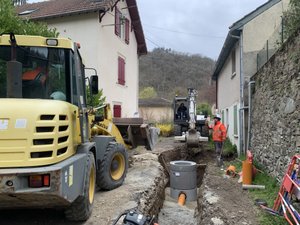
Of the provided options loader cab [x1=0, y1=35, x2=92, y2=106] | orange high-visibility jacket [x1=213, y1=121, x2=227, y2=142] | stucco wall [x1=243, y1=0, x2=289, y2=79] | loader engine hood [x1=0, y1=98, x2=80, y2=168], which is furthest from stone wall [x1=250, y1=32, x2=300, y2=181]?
loader engine hood [x1=0, y1=98, x2=80, y2=168]

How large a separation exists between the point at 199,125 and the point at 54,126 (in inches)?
732

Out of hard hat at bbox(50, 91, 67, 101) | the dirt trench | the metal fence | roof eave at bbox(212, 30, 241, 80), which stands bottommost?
the dirt trench

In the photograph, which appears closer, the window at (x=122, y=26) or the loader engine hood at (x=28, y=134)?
the loader engine hood at (x=28, y=134)

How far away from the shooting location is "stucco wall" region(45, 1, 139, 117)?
1570 centimetres

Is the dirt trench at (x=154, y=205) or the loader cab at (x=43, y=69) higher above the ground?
the loader cab at (x=43, y=69)

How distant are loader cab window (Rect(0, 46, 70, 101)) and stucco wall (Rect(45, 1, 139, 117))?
1012cm

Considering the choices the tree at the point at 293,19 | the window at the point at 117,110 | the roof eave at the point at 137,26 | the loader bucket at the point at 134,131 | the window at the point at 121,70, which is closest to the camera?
the tree at the point at 293,19

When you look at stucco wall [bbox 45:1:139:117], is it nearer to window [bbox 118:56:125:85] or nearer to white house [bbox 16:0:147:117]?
white house [bbox 16:0:147:117]

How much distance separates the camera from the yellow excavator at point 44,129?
439 centimetres

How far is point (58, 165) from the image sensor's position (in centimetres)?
453

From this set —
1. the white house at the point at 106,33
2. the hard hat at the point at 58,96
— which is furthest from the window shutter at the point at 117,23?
the hard hat at the point at 58,96

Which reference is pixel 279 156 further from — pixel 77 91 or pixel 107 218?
pixel 77 91

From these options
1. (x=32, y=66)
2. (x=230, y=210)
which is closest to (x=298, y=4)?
(x=230, y=210)

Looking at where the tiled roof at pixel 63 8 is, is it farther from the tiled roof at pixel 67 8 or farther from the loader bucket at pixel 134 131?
the loader bucket at pixel 134 131
